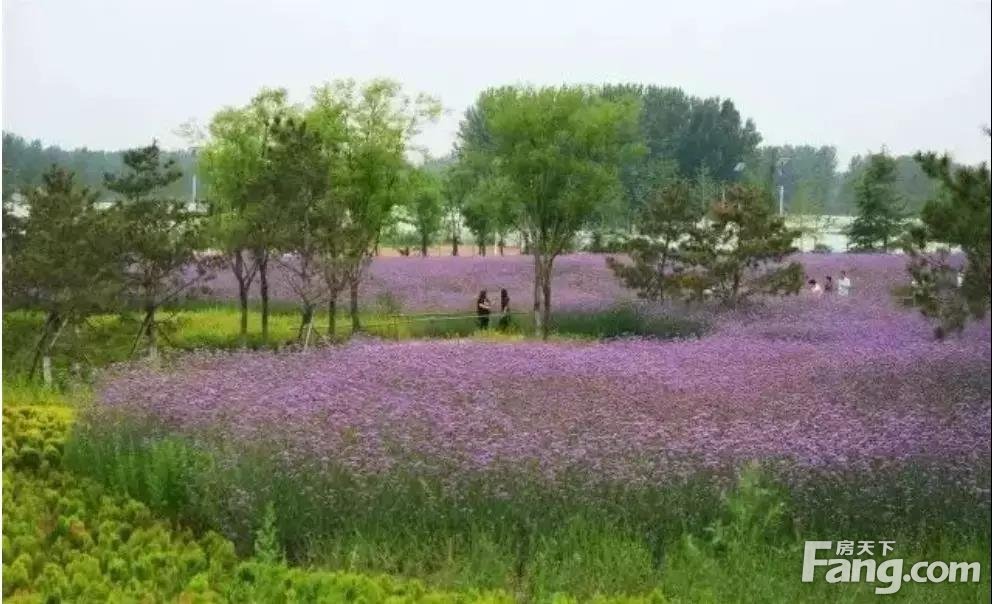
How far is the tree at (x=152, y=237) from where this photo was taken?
503cm

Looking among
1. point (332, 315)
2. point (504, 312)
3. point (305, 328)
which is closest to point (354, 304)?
point (332, 315)

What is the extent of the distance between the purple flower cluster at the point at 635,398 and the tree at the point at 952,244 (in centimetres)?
8

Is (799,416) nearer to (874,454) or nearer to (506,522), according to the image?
(874,454)

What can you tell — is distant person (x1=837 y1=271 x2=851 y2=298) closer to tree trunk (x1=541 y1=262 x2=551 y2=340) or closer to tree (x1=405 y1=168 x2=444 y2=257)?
tree trunk (x1=541 y1=262 x2=551 y2=340)

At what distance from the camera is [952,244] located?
11.6 ft

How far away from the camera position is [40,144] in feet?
15.8

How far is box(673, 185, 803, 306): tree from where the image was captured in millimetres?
4434

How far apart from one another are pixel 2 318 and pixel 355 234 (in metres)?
1.69

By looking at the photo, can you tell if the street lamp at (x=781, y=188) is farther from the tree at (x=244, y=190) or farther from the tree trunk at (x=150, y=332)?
the tree trunk at (x=150, y=332)

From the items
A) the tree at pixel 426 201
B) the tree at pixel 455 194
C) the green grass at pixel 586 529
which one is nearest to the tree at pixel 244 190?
the tree at pixel 426 201

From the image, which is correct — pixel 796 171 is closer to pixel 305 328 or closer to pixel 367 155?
pixel 367 155

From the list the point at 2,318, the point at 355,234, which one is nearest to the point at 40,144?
the point at 2,318

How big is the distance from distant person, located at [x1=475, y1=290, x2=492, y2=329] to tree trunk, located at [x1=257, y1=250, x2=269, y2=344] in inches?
40.5

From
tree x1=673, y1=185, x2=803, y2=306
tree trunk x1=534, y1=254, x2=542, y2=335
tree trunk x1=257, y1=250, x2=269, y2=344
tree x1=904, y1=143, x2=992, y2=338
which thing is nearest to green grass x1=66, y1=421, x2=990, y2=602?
tree x1=904, y1=143, x2=992, y2=338
